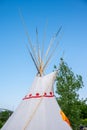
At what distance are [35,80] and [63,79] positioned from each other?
7.22 meters

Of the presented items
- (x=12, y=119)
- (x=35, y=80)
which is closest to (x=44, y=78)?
(x=35, y=80)

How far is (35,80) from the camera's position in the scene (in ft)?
33.0

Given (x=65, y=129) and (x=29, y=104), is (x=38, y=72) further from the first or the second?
(x=65, y=129)

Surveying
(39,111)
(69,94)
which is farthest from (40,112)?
(69,94)

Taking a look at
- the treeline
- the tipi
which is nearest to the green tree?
the treeline

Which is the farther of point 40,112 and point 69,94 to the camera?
point 69,94

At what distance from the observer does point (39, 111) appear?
29.9 feet

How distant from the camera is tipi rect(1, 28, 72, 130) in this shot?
8.85 m

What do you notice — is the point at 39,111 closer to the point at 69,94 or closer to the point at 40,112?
the point at 40,112

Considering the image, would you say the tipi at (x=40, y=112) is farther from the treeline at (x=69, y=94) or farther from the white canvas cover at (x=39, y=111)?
the treeline at (x=69, y=94)

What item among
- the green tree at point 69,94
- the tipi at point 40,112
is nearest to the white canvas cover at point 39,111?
the tipi at point 40,112

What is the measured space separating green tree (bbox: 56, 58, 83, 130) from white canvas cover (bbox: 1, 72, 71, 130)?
692 cm

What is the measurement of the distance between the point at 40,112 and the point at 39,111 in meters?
0.05

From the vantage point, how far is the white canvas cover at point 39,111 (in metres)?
8.84
